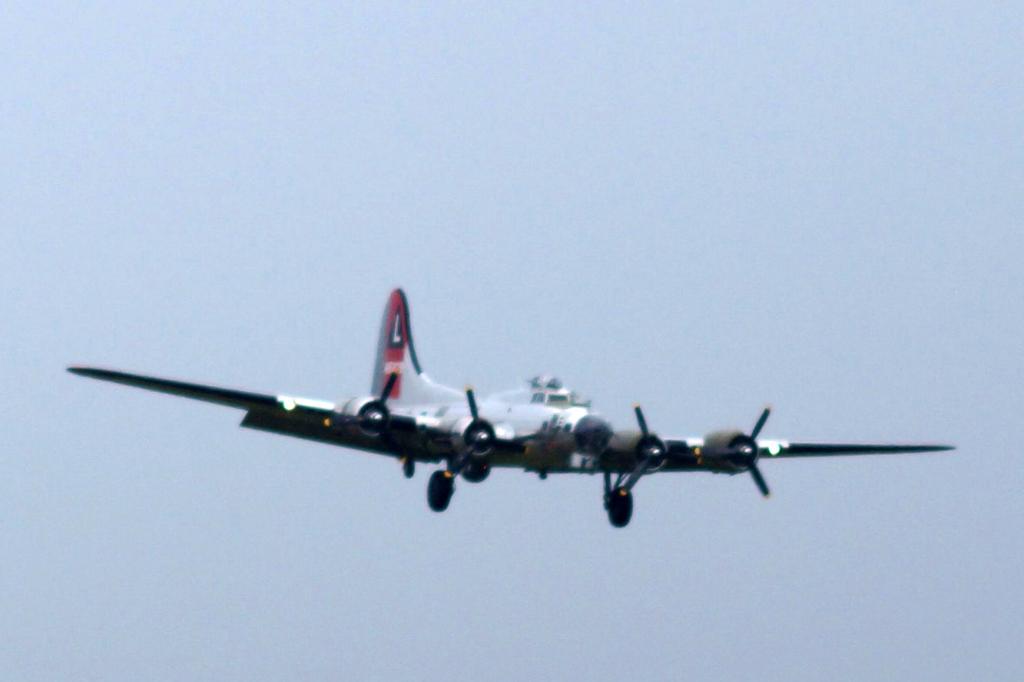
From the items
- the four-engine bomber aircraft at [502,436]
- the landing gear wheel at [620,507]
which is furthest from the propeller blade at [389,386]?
the landing gear wheel at [620,507]

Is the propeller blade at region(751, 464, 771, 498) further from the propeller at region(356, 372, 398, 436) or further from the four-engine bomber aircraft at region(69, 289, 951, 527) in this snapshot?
the propeller at region(356, 372, 398, 436)

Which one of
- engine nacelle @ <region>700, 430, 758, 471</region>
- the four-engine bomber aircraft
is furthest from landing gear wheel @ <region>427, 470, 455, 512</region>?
engine nacelle @ <region>700, 430, 758, 471</region>

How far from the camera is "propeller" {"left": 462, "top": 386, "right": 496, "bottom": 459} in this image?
56031 millimetres

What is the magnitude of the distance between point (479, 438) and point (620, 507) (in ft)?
14.4

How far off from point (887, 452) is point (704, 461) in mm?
7072

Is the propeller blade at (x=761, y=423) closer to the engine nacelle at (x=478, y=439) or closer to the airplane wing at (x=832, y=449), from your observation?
the airplane wing at (x=832, y=449)

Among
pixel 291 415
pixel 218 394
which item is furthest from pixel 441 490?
pixel 218 394

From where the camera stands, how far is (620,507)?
57031mm

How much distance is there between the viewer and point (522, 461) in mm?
56375

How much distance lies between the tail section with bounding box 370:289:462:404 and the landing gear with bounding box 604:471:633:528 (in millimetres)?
7637

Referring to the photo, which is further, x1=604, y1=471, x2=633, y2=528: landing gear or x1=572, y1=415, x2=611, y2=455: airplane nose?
x1=604, y1=471, x2=633, y2=528: landing gear

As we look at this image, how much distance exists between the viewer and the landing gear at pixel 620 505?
57.0 metres

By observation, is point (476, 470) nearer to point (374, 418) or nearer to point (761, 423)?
point (374, 418)

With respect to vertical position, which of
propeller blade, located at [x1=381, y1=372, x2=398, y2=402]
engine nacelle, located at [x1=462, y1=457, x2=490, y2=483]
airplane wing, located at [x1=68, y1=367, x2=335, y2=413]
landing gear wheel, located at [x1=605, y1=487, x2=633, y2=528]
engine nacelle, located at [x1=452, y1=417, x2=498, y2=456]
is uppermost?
propeller blade, located at [x1=381, y1=372, x2=398, y2=402]
